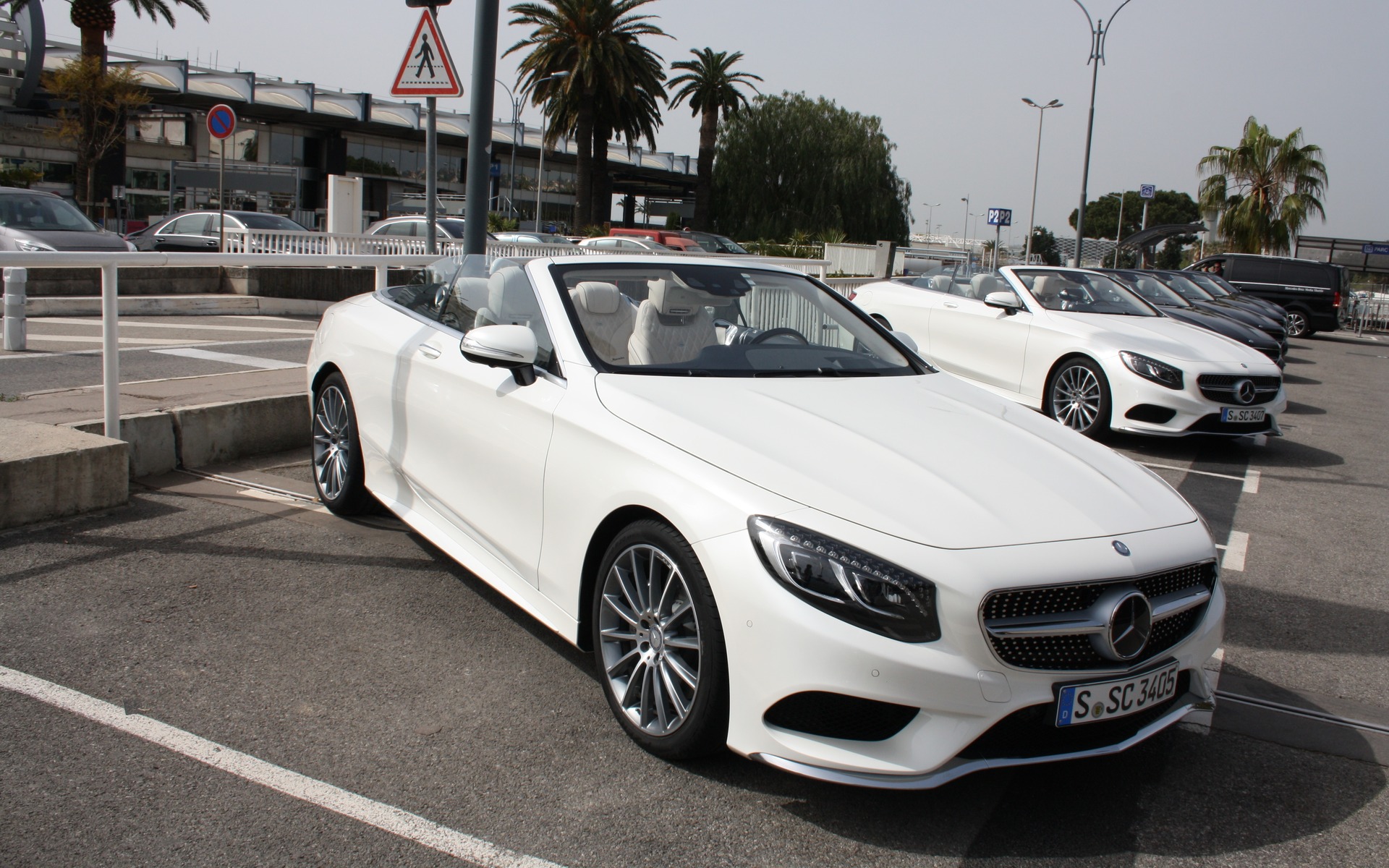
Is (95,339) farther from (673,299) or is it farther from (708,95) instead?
(708,95)

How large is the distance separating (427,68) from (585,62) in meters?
32.2

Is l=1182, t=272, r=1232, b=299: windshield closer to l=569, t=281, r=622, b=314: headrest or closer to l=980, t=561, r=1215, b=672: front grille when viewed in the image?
l=569, t=281, r=622, b=314: headrest

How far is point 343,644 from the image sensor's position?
3916 mm

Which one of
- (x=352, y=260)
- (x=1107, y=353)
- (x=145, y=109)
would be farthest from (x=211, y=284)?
(x=145, y=109)

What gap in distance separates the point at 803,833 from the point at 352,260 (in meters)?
5.94

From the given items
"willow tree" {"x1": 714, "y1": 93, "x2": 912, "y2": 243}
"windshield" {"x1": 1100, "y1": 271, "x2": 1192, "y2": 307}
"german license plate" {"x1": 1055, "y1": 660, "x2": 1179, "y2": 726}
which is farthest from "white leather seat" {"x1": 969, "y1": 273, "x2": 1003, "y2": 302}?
"willow tree" {"x1": 714, "y1": 93, "x2": 912, "y2": 243}

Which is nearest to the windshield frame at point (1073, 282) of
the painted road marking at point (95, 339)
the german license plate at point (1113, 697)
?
the german license plate at point (1113, 697)

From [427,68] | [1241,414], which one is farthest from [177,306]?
[1241,414]

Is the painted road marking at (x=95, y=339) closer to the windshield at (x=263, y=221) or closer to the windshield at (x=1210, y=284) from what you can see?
the windshield at (x=263, y=221)

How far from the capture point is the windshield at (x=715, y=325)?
13.1 feet

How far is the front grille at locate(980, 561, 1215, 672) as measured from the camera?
8.98ft

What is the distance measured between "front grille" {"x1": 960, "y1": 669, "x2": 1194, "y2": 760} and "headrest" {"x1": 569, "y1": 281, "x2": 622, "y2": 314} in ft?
6.92

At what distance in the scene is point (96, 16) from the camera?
36.0 meters

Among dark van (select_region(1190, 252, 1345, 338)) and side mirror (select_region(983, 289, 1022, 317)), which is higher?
dark van (select_region(1190, 252, 1345, 338))
